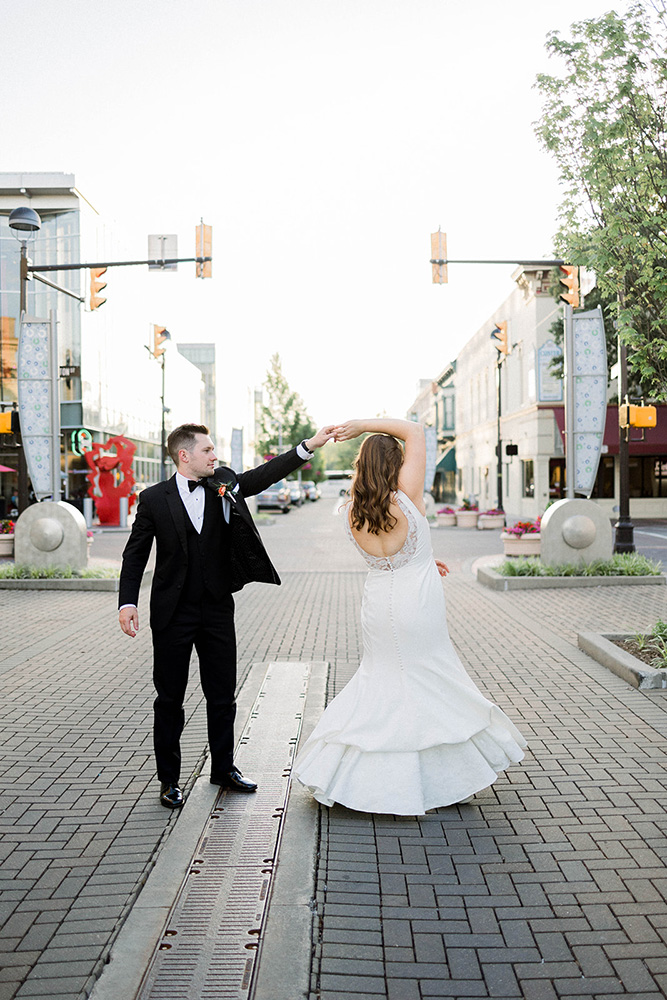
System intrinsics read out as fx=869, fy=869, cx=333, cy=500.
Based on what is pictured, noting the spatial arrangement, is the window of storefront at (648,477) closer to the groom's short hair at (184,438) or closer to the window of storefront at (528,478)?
the window of storefront at (528,478)

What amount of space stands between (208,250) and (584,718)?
12732mm

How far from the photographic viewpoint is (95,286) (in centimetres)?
1658

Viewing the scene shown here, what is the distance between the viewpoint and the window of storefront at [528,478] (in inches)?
1446

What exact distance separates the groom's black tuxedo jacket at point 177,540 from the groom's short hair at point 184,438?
0.61 feet

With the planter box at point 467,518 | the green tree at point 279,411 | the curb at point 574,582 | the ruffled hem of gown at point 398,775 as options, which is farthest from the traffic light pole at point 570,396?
the green tree at point 279,411

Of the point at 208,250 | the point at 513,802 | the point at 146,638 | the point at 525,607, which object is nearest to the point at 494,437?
the point at 208,250

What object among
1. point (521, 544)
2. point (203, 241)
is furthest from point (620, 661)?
point (203, 241)

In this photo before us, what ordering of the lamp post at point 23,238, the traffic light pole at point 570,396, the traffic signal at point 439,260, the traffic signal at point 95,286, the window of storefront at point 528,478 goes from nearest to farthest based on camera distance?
1. the lamp post at point 23,238
2. the traffic light pole at point 570,396
3. the traffic signal at point 95,286
4. the traffic signal at point 439,260
5. the window of storefront at point 528,478

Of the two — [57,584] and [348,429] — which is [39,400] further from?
[348,429]

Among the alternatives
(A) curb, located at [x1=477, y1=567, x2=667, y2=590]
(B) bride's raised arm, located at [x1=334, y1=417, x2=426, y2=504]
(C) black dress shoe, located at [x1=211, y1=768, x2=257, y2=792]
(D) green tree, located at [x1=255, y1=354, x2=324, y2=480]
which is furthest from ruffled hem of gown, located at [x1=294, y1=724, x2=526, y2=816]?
(D) green tree, located at [x1=255, y1=354, x2=324, y2=480]

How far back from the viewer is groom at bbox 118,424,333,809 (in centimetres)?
441

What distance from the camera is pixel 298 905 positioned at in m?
3.35

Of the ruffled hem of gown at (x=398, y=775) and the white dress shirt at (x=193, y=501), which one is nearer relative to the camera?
the ruffled hem of gown at (x=398, y=775)

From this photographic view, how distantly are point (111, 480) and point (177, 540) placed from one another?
2754 cm
